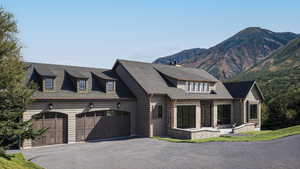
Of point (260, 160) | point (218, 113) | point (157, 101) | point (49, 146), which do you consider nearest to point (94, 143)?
point (49, 146)

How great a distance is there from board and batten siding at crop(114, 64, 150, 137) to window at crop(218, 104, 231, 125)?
1196 cm

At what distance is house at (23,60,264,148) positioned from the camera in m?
21.1

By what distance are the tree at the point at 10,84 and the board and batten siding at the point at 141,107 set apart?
44.2 ft

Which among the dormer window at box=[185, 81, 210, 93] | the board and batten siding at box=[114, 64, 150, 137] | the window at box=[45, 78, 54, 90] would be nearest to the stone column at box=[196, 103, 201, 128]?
the dormer window at box=[185, 81, 210, 93]

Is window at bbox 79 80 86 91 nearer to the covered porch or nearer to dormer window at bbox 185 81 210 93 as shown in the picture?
the covered porch

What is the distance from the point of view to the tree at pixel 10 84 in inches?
446

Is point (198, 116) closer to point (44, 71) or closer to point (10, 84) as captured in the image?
point (44, 71)

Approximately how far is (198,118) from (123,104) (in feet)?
30.1

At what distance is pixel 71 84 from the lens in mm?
23375

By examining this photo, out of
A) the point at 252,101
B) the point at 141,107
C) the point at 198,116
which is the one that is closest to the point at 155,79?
the point at 141,107

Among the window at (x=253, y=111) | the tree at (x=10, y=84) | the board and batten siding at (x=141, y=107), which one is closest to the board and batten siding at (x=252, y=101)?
the window at (x=253, y=111)

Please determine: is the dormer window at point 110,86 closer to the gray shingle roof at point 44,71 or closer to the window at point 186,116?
the gray shingle roof at point 44,71

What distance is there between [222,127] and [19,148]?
76.2 ft

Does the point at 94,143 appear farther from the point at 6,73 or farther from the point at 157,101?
the point at 6,73
